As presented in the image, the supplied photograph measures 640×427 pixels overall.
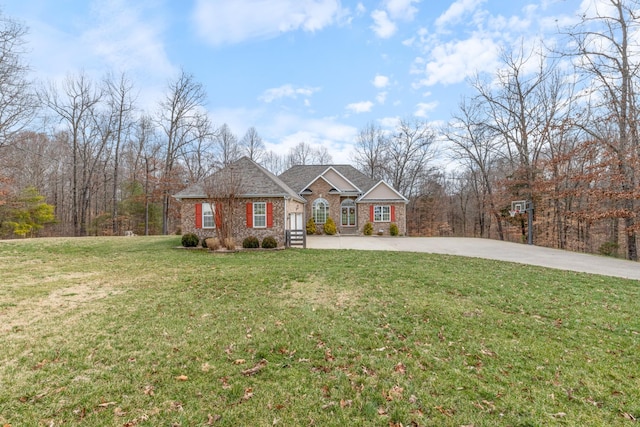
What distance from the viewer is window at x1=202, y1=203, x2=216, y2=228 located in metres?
15.7

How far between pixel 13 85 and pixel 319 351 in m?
21.1

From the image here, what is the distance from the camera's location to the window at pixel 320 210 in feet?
78.1

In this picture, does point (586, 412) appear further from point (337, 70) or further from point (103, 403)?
point (337, 70)

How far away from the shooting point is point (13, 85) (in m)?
14.7

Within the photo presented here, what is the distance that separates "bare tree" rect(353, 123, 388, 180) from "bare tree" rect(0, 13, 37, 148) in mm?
29331

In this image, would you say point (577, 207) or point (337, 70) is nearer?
point (337, 70)

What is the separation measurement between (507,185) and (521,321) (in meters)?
20.3

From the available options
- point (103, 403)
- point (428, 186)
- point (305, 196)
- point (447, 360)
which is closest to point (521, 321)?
point (447, 360)

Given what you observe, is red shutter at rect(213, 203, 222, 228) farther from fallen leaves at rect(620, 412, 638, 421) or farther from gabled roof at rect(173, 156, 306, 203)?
fallen leaves at rect(620, 412, 638, 421)

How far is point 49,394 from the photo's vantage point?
302 cm

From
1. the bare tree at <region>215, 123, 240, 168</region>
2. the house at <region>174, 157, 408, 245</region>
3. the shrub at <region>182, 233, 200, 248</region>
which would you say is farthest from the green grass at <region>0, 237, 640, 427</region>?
the bare tree at <region>215, 123, 240, 168</region>

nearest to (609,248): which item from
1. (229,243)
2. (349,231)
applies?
(349,231)

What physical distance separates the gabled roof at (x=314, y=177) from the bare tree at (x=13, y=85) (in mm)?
17405

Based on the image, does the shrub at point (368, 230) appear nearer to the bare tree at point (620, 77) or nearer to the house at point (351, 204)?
the house at point (351, 204)
